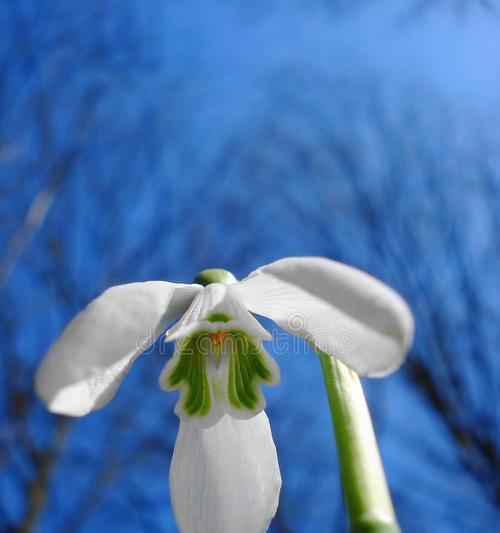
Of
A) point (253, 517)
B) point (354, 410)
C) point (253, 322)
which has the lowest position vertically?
point (253, 517)

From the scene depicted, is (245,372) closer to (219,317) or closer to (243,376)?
(243,376)

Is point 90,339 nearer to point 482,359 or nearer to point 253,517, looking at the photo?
point 253,517

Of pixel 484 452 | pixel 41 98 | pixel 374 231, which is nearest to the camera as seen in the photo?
pixel 484 452

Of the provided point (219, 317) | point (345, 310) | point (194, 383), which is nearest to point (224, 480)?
point (194, 383)

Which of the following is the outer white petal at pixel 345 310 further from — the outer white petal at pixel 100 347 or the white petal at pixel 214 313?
the outer white petal at pixel 100 347

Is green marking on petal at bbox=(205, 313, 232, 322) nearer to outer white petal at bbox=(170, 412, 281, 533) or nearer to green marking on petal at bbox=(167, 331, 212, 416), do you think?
green marking on petal at bbox=(167, 331, 212, 416)

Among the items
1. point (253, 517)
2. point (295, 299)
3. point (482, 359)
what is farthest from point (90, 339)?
point (482, 359)
